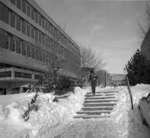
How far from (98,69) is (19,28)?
28.8 metres

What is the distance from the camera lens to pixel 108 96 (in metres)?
11.4

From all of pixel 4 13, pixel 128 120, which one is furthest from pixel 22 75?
pixel 128 120

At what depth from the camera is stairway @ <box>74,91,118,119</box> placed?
941 centimetres

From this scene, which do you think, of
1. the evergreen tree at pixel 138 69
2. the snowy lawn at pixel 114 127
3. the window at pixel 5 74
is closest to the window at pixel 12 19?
the window at pixel 5 74

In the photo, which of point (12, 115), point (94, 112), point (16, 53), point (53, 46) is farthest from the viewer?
point (53, 46)

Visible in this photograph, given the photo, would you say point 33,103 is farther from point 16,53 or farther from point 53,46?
point 53,46

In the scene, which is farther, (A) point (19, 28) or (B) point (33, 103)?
(A) point (19, 28)

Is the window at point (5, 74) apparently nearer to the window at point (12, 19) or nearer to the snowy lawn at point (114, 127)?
the window at point (12, 19)

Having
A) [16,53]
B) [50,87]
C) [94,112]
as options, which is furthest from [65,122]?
[16,53]

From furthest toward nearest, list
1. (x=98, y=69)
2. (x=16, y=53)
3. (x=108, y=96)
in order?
(x=98, y=69), (x=16, y=53), (x=108, y=96)

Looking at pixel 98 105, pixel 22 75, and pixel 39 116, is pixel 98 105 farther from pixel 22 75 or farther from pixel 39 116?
pixel 22 75

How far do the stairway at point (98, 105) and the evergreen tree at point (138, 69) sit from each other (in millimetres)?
3763

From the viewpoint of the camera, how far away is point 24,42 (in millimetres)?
29984

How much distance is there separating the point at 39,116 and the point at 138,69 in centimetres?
977
